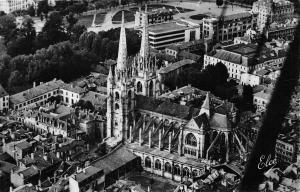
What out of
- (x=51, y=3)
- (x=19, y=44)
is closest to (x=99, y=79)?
(x=19, y=44)

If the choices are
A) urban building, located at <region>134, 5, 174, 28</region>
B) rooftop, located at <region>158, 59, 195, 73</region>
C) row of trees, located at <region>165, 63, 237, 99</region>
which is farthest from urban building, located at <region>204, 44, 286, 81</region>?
urban building, located at <region>134, 5, 174, 28</region>

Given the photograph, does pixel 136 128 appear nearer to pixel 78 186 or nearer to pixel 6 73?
pixel 78 186

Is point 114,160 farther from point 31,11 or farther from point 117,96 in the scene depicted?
point 31,11

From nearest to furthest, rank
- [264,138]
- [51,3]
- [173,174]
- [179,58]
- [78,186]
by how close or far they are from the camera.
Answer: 1. [264,138]
2. [78,186]
3. [173,174]
4. [179,58]
5. [51,3]

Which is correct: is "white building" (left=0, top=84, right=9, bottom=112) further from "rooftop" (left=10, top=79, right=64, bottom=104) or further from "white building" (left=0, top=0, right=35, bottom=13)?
"white building" (left=0, top=0, right=35, bottom=13)

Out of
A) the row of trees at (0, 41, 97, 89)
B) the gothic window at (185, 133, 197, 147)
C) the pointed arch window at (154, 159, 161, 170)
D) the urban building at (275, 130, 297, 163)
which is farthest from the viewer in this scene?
the row of trees at (0, 41, 97, 89)

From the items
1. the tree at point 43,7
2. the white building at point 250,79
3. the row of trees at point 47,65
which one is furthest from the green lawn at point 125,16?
the white building at point 250,79
